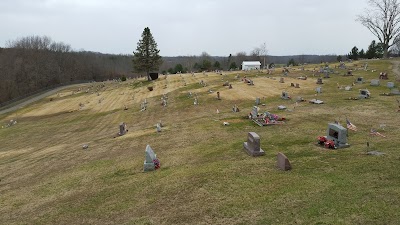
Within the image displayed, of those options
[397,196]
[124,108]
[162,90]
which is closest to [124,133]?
[124,108]

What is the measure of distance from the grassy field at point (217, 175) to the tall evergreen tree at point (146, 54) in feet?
127

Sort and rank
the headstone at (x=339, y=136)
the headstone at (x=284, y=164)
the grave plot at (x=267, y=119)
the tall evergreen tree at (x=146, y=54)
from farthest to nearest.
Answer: the tall evergreen tree at (x=146, y=54), the grave plot at (x=267, y=119), the headstone at (x=339, y=136), the headstone at (x=284, y=164)

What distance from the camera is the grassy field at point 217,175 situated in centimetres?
1097

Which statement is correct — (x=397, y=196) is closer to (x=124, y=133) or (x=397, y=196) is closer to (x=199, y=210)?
(x=199, y=210)

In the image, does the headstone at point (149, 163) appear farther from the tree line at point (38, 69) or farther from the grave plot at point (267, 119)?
the tree line at point (38, 69)

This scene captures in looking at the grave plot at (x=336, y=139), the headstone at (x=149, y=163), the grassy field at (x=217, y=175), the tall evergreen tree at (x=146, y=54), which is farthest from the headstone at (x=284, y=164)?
the tall evergreen tree at (x=146, y=54)

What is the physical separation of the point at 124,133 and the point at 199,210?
19110 mm

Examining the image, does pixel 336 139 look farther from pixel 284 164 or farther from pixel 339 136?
pixel 284 164

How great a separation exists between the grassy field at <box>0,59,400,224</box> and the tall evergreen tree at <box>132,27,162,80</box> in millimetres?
38660

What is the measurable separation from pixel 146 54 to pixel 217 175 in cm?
5977

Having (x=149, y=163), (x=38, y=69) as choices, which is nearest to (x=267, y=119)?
(x=149, y=163)

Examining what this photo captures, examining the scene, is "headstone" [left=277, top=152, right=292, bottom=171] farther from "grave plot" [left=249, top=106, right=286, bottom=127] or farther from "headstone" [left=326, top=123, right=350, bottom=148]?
"grave plot" [left=249, top=106, right=286, bottom=127]

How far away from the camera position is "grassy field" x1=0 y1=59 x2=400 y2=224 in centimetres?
1097

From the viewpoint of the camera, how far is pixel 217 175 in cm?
1455
